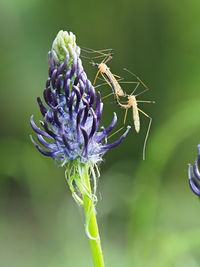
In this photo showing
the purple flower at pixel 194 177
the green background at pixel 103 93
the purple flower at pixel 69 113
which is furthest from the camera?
the green background at pixel 103 93

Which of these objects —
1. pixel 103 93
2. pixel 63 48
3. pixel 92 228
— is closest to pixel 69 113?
pixel 63 48

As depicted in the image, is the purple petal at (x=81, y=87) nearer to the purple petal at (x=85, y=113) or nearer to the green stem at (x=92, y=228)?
the purple petal at (x=85, y=113)

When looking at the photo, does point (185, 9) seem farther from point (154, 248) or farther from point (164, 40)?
point (154, 248)

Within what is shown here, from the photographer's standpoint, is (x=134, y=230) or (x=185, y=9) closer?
(x=134, y=230)

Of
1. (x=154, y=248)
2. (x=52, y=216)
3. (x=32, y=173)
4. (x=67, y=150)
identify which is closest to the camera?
(x=67, y=150)

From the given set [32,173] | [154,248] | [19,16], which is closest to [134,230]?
[154,248]

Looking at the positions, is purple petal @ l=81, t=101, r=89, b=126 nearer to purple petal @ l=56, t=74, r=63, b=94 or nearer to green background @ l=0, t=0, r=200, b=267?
purple petal @ l=56, t=74, r=63, b=94

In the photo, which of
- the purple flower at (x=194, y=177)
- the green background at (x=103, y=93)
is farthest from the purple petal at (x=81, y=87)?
the green background at (x=103, y=93)
